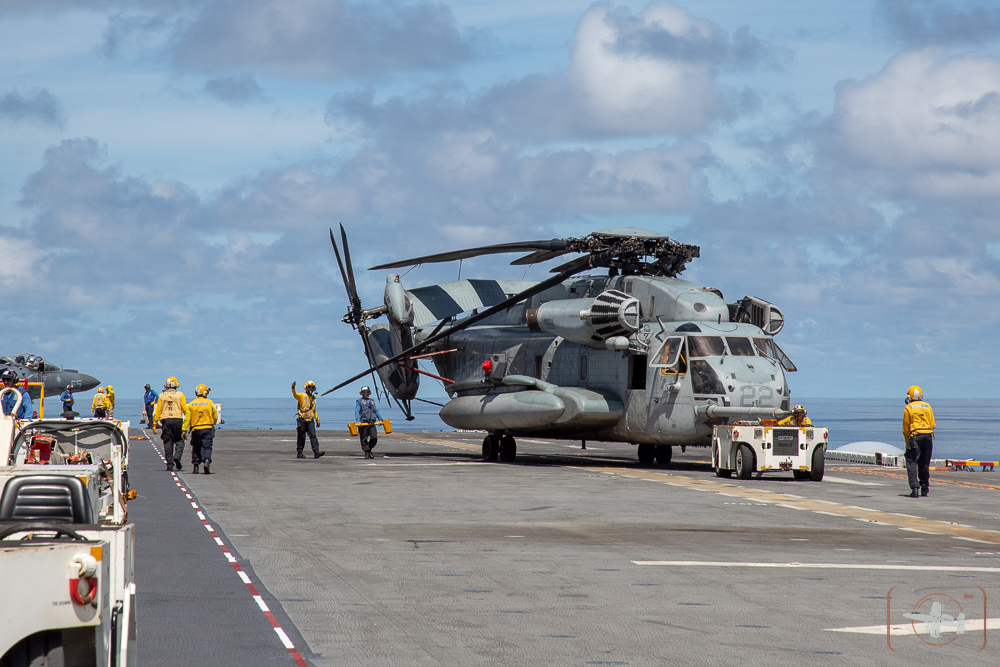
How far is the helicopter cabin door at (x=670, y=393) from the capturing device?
22.8 metres

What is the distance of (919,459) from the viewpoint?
60.2 feet

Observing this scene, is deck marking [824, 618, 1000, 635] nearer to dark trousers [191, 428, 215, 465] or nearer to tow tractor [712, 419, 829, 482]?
tow tractor [712, 419, 829, 482]

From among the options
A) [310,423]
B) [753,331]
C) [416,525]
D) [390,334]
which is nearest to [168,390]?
[310,423]

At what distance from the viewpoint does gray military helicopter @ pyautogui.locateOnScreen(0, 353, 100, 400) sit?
47250 mm

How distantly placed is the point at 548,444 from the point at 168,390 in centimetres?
1688

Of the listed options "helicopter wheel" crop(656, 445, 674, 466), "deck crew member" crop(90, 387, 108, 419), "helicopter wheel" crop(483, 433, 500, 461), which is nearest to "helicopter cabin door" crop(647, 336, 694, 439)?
"helicopter wheel" crop(656, 445, 674, 466)

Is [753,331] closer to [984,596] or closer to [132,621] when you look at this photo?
[984,596]

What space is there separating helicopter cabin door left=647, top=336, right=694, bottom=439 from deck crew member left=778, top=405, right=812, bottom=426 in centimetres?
201

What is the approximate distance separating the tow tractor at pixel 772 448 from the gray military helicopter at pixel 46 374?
1401 inches

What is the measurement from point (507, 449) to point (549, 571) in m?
17.0

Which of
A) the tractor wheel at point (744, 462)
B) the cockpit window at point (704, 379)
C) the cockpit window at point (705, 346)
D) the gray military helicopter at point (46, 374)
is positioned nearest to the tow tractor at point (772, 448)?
the tractor wheel at point (744, 462)

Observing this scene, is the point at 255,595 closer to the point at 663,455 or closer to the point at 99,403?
the point at 663,455

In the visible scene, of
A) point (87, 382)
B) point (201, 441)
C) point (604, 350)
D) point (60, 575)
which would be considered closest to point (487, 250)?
point (604, 350)

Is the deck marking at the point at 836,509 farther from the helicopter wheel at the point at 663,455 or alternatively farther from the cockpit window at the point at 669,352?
the helicopter wheel at the point at 663,455
